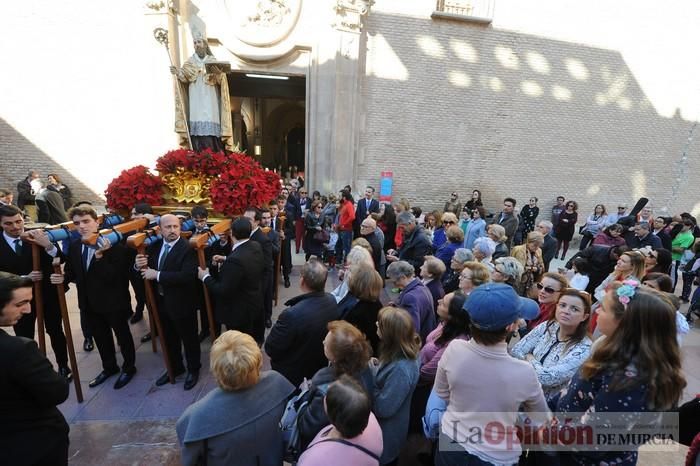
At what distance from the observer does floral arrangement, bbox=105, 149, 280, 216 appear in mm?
4641

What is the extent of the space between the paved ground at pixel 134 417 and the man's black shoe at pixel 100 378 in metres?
0.06

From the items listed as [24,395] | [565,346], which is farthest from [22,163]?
[565,346]

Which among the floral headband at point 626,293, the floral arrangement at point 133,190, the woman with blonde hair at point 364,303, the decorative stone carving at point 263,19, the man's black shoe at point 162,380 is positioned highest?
the decorative stone carving at point 263,19

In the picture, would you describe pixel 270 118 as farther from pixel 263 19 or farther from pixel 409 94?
pixel 409 94

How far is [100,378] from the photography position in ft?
12.7

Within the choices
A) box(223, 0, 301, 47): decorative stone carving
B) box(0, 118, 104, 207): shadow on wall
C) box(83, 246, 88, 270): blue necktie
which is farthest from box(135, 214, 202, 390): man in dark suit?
box(0, 118, 104, 207): shadow on wall

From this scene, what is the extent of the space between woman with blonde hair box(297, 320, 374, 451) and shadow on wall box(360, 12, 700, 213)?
10238 mm

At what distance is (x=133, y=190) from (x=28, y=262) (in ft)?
4.74

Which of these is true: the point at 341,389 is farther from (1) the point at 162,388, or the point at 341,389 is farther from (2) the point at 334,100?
(2) the point at 334,100

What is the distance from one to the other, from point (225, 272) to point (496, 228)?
3.65 metres

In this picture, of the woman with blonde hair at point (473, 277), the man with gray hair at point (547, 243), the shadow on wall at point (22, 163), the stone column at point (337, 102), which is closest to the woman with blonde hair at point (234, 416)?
the woman with blonde hair at point (473, 277)

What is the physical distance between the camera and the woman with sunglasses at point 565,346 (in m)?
2.38

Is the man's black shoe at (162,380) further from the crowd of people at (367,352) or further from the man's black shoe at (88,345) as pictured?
the man's black shoe at (88,345)

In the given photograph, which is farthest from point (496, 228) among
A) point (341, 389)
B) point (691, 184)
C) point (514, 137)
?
point (691, 184)
